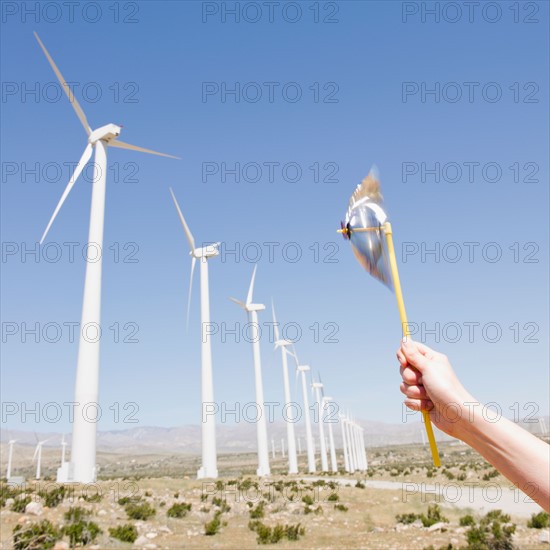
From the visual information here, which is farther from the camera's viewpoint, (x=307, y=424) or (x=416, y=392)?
(x=307, y=424)

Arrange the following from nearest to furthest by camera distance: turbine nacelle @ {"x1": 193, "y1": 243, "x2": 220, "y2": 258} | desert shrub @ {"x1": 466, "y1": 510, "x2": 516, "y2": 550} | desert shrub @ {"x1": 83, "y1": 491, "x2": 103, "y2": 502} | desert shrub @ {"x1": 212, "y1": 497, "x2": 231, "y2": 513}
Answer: desert shrub @ {"x1": 466, "y1": 510, "x2": 516, "y2": 550}
desert shrub @ {"x1": 83, "y1": 491, "x2": 103, "y2": 502}
desert shrub @ {"x1": 212, "y1": 497, "x2": 231, "y2": 513}
turbine nacelle @ {"x1": 193, "y1": 243, "x2": 220, "y2": 258}

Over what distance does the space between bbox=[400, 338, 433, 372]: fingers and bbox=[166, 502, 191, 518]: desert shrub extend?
887 inches

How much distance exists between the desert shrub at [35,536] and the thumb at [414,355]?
16.8 meters

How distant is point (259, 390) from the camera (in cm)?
5172

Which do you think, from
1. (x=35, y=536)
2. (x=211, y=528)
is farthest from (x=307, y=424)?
(x=35, y=536)

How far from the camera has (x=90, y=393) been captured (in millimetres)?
23750

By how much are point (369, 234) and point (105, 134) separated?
3006 cm

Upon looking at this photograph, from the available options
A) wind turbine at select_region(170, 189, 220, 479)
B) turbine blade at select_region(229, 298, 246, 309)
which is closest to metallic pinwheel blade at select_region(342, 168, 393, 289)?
wind turbine at select_region(170, 189, 220, 479)

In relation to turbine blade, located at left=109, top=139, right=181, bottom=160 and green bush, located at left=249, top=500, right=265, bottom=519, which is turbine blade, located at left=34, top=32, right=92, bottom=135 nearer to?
turbine blade, located at left=109, top=139, right=181, bottom=160

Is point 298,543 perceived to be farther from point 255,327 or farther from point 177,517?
point 255,327

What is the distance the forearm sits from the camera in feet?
6.61

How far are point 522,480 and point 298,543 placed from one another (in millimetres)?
18469

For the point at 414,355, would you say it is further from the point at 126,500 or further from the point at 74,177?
the point at 74,177

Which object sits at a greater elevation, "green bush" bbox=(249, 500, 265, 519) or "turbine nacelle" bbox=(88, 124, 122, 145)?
"turbine nacelle" bbox=(88, 124, 122, 145)
